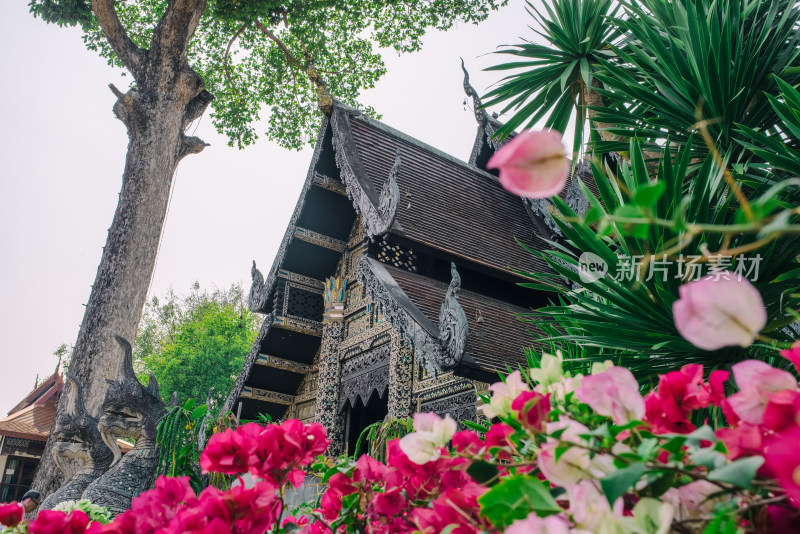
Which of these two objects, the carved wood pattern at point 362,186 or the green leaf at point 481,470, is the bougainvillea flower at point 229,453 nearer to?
the green leaf at point 481,470

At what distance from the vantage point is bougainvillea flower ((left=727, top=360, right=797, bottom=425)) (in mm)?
773

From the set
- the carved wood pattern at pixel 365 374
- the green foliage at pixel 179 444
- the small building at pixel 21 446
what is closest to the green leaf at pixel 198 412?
the green foliage at pixel 179 444

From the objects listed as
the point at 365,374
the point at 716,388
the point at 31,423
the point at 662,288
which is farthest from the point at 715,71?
the point at 31,423

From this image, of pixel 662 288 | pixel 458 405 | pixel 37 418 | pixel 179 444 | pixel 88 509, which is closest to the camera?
pixel 662 288

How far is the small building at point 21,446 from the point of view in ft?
58.6

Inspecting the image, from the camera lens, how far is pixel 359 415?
9.50 m

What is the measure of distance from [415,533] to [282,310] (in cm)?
854

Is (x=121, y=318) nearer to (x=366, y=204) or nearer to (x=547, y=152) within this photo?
(x=366, y=204)

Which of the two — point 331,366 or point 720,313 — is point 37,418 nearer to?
point 331,366

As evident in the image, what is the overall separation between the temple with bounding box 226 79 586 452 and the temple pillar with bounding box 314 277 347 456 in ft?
0.06

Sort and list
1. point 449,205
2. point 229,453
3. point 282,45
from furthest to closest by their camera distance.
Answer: point 282,45, point 449,205, point 229,453

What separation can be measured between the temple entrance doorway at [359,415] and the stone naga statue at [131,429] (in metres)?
3.52

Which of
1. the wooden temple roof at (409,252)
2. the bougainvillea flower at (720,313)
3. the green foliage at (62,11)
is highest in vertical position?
the green foliage at (62,11)

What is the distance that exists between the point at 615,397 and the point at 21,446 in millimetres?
21731
